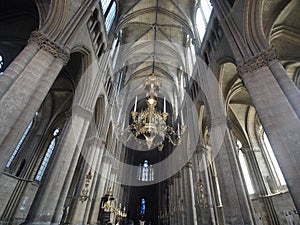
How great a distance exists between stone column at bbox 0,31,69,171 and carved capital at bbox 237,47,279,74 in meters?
6.75

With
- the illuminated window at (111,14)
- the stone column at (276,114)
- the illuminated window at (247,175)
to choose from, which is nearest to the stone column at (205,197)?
the illuminated window at (247,175)

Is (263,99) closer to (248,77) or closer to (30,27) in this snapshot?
(248,77)

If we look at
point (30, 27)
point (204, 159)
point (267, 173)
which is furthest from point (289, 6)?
point (30, 27)

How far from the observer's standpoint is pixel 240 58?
661 cm

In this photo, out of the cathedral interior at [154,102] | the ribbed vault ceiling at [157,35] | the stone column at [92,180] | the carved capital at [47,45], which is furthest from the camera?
the ribbed vault ceiling at [157,35]

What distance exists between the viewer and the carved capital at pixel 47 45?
571cm

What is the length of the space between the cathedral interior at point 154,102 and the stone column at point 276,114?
0.03 m

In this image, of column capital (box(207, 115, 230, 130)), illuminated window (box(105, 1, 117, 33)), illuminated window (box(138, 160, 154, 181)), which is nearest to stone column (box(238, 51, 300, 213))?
column capital (box(207, 115, 230, 130))

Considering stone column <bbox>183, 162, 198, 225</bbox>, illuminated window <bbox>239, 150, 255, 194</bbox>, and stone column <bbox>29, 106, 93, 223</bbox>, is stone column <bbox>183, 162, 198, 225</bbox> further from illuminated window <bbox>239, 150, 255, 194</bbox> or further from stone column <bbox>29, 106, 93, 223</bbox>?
stone column <bbox>29, 106, 93, 223</bbox>

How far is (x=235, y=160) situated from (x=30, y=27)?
43.3ft

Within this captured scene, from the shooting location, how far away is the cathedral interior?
5176 mm

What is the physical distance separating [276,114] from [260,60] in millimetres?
2103

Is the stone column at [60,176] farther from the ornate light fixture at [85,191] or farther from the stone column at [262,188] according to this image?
the stone column at [262,188]

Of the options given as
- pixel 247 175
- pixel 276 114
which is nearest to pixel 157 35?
pixel 276 114
